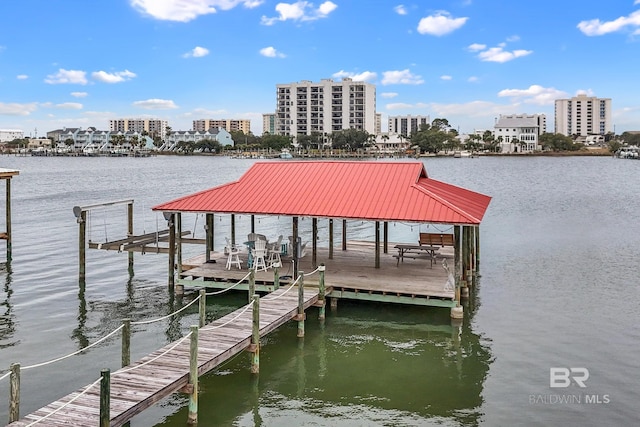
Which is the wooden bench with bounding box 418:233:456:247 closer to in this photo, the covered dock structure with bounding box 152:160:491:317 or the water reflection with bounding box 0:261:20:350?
the covered dock structure with bounding box 152:160:491:317

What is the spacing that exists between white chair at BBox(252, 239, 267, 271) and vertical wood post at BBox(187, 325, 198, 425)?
8862 millimetres

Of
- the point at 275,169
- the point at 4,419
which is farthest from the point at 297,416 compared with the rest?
the point at 275,169

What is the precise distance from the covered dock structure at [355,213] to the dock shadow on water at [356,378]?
0.99m

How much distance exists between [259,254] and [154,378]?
9.71 meters

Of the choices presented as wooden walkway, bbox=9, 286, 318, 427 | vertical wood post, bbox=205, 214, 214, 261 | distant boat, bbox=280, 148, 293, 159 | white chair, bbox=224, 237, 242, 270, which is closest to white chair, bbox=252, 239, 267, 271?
white chair, bbox=224, 237, 242, 270

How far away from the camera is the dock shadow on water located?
12.4m

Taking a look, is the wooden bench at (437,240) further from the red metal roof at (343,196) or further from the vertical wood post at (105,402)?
the vertical wood post at (105,402)

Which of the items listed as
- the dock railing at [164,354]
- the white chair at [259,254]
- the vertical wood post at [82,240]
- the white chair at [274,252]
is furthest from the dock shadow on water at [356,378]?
the vertical wood post at [82,240]

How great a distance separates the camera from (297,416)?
12.5 metres

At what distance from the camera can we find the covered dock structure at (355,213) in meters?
18.3

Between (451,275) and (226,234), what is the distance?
66.8 feet

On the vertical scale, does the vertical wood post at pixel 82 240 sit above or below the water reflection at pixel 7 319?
above

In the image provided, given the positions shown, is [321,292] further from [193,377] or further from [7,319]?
[7,319]

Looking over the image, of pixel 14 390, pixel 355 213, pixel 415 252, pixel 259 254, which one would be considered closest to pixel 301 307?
pixel 355 213
